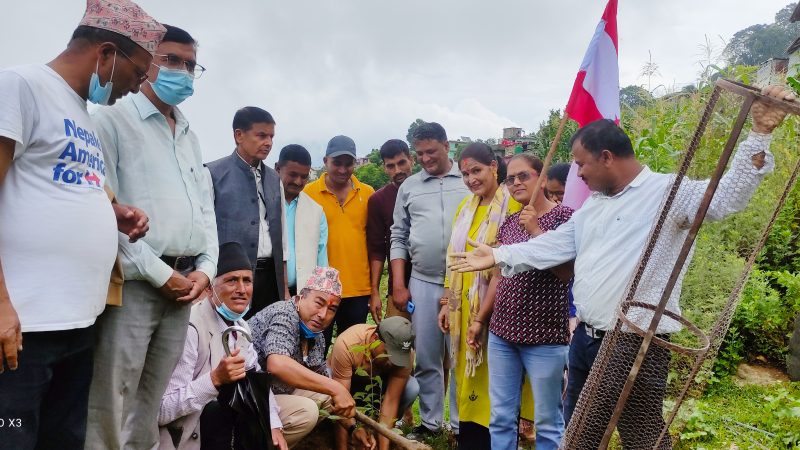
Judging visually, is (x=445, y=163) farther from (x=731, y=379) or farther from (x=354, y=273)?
(x=731, y=379)

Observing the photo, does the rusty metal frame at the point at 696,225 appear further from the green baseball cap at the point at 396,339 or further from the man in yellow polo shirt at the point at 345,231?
the man in yellow polo shirt at the point at 345,231

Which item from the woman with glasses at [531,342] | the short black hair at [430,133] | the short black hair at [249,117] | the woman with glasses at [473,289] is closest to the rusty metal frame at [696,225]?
the woman with glasses at [531,342]

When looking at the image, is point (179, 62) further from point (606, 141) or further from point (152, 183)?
point (606, 141)

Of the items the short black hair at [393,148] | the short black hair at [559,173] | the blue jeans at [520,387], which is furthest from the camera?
the short black hair at [393,148]

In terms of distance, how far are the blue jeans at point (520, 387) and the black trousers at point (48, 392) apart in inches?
81.9

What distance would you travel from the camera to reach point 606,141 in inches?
102

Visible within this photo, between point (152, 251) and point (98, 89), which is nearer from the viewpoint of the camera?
point (98, 89)

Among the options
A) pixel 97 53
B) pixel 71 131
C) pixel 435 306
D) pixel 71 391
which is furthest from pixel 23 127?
pixel 435 306

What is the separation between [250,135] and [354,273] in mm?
1429

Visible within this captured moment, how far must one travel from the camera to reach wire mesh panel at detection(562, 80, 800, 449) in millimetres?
1927

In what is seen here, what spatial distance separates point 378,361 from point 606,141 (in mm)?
2061

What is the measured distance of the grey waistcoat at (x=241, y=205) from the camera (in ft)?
12.3

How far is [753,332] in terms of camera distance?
18.3 feet

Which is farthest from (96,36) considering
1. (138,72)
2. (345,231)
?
(345,231)
